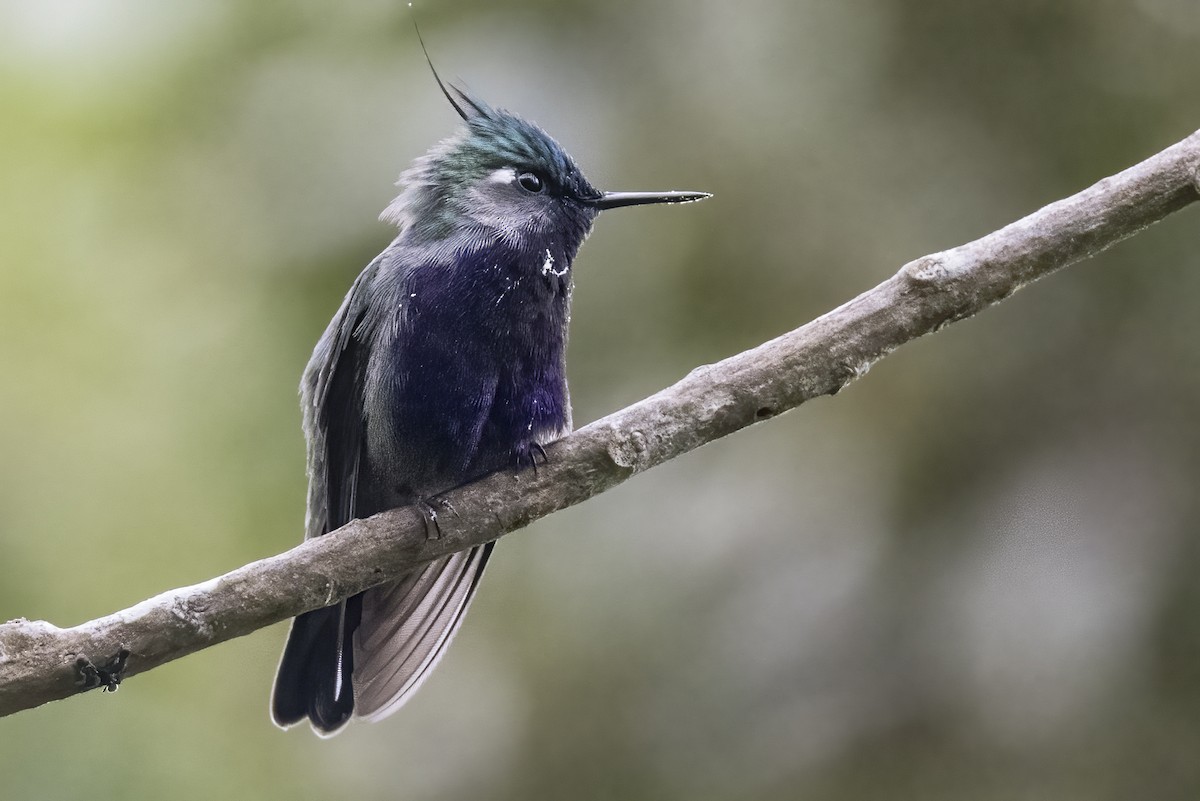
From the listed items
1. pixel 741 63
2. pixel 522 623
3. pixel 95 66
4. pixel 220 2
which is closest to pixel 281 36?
pixel 220 2

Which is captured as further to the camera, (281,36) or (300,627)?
(281,36)

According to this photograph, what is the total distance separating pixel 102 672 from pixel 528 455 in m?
1.13

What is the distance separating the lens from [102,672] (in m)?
2.63

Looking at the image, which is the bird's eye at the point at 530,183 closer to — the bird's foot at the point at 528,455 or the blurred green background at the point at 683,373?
the bird's foot at the point at 528,455

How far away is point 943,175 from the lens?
235 inches

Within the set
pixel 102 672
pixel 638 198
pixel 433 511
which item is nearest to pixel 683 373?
pixel 638 198

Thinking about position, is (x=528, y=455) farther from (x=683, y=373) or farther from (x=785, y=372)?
(x=683, y=373)

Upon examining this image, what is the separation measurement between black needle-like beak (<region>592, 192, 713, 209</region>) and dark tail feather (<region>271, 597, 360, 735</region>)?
4.56 ft

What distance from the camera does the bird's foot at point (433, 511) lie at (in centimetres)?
302

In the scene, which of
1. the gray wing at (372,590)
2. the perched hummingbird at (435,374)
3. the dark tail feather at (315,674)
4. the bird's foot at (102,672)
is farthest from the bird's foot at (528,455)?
the bird's foot at (102,672)

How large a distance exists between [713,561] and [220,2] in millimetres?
3879

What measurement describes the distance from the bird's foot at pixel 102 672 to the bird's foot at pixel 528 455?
1.04 metres

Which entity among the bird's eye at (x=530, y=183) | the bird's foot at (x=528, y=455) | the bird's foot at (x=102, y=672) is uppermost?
the bird's eye at (x=530, y=183)

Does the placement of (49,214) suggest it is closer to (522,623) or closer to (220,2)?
(220,2)
